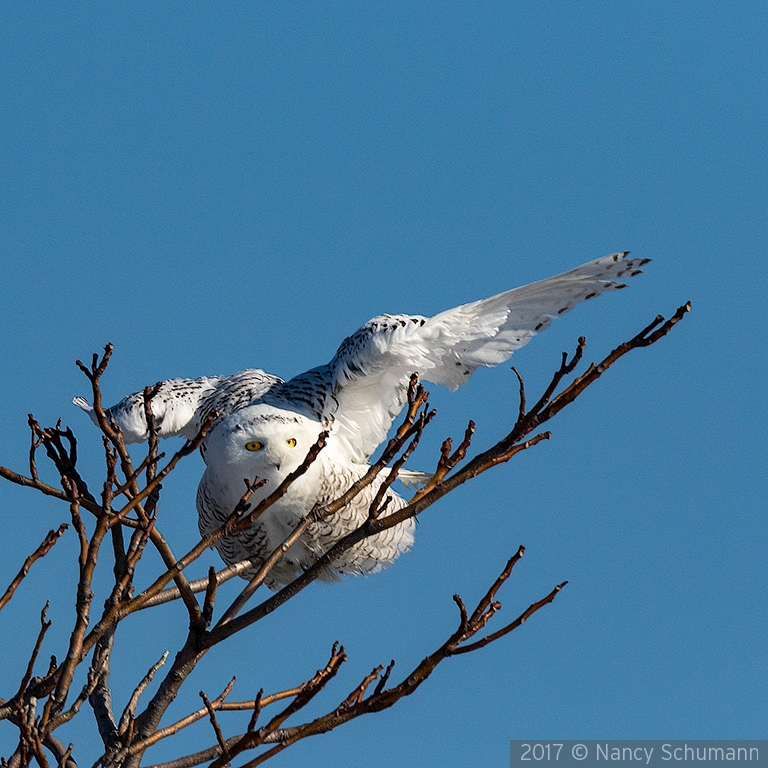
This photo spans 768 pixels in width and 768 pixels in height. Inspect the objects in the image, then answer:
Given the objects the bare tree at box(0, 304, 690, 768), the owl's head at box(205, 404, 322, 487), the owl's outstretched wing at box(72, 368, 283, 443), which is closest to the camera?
the bare tree at box(0, 304, 690, 768)

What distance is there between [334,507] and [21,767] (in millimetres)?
1241

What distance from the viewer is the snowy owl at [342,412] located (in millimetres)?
6016

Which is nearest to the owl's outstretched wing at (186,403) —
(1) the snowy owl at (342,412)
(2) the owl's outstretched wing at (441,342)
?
(1) the snowy owl at (342,412)

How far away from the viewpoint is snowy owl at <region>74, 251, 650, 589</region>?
6016 millimetres

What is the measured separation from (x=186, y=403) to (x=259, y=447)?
0.91 metres

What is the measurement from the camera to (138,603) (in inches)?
136

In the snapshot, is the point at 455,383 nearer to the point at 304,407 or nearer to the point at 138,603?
the point at 304,407

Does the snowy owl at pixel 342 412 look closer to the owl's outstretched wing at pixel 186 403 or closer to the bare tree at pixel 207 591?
the owl's outstretched wing at pixel 186 403

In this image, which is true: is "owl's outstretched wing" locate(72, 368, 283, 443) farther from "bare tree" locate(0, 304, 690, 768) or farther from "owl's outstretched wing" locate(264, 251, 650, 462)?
"bare tree" locate(0, 304, 690, 768)

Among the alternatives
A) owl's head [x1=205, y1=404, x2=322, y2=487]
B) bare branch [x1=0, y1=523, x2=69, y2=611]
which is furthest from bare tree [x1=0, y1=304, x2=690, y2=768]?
owl's head [x1=205, y1=404, x2=322, y2=487]

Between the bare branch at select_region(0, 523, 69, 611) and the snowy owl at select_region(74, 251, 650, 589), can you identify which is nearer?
the bare branch at select_region(0, 523, 69, 611)

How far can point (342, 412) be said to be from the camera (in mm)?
6551

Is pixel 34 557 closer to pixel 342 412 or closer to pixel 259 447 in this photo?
pixel 259 447

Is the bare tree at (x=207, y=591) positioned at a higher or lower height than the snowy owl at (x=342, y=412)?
lower
